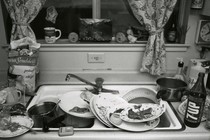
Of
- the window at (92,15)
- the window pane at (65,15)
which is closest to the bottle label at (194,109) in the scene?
the window at (92,15)

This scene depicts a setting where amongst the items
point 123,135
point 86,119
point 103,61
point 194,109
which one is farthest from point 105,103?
point 194,109

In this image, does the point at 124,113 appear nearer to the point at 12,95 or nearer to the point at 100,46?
the point at 100,46

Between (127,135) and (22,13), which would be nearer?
(127,135)

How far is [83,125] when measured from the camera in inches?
48.3

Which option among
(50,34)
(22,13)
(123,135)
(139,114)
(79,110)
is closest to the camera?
(123,135)

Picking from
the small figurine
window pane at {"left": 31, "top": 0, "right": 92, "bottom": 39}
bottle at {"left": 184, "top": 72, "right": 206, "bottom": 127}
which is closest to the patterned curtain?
window pane at {"left": 31, "top": 0, "right": 92, "bottom": 39}

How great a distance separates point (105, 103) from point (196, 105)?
0.49 meters

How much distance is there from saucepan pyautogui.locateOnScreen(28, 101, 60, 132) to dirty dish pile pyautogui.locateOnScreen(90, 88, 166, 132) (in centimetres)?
23

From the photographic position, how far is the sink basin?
109cm

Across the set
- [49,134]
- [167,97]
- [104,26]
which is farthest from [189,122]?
[104,26]

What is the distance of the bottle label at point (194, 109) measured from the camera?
102 cm

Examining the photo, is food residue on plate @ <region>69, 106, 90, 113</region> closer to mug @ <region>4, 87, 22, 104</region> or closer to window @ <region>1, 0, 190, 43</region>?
mug @ <region>4, 87, 22, 104</region>

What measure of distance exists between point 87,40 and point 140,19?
1.27 feet

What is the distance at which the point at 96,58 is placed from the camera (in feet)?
4.95
